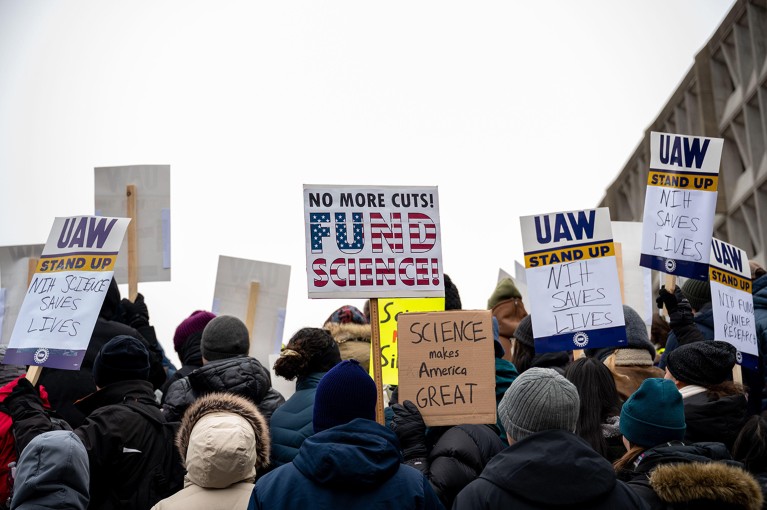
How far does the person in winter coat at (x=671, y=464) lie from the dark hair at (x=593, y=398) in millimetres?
425

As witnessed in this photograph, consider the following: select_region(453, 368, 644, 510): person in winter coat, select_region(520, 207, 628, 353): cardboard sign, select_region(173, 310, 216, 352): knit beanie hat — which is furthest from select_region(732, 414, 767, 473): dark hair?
select_region(173, 310, 216, 352): knit beanie hat

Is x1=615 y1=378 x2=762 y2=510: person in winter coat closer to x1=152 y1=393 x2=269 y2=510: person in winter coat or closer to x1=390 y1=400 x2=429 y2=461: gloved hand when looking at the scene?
x1=390 y1=400 x2=429 y2=461: gloved hand

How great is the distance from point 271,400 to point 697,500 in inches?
118

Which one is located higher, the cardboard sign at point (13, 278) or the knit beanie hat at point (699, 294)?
the cardboard sign at point (13, 278)

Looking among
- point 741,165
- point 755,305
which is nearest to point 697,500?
point 755,305

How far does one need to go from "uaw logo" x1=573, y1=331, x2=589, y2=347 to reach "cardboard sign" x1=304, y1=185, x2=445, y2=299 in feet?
4.21

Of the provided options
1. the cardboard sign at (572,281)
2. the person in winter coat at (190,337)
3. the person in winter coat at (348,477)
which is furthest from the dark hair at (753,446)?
the person in winter coat at (190,337)

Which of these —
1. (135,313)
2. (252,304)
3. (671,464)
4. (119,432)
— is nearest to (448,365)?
(671,464)

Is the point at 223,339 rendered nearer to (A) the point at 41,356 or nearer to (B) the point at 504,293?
(A) the point at 41,356

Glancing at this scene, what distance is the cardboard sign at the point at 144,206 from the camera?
31.1 feet

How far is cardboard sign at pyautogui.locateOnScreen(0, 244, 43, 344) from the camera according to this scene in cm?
915

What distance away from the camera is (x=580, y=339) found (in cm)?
714

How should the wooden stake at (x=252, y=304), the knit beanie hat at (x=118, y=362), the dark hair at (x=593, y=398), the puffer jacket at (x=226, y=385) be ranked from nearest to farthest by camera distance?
the dark hair at (x=593, y=398) → the knit beanie hat at (x=118, y=362) → the puffer jacket at (x=226, y=385) → the wooden stake at (x=252, y=304)

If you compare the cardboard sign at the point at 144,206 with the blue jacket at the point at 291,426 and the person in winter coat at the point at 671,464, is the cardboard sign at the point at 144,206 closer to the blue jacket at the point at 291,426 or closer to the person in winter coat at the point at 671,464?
the blue jacket at the point at 291,426
